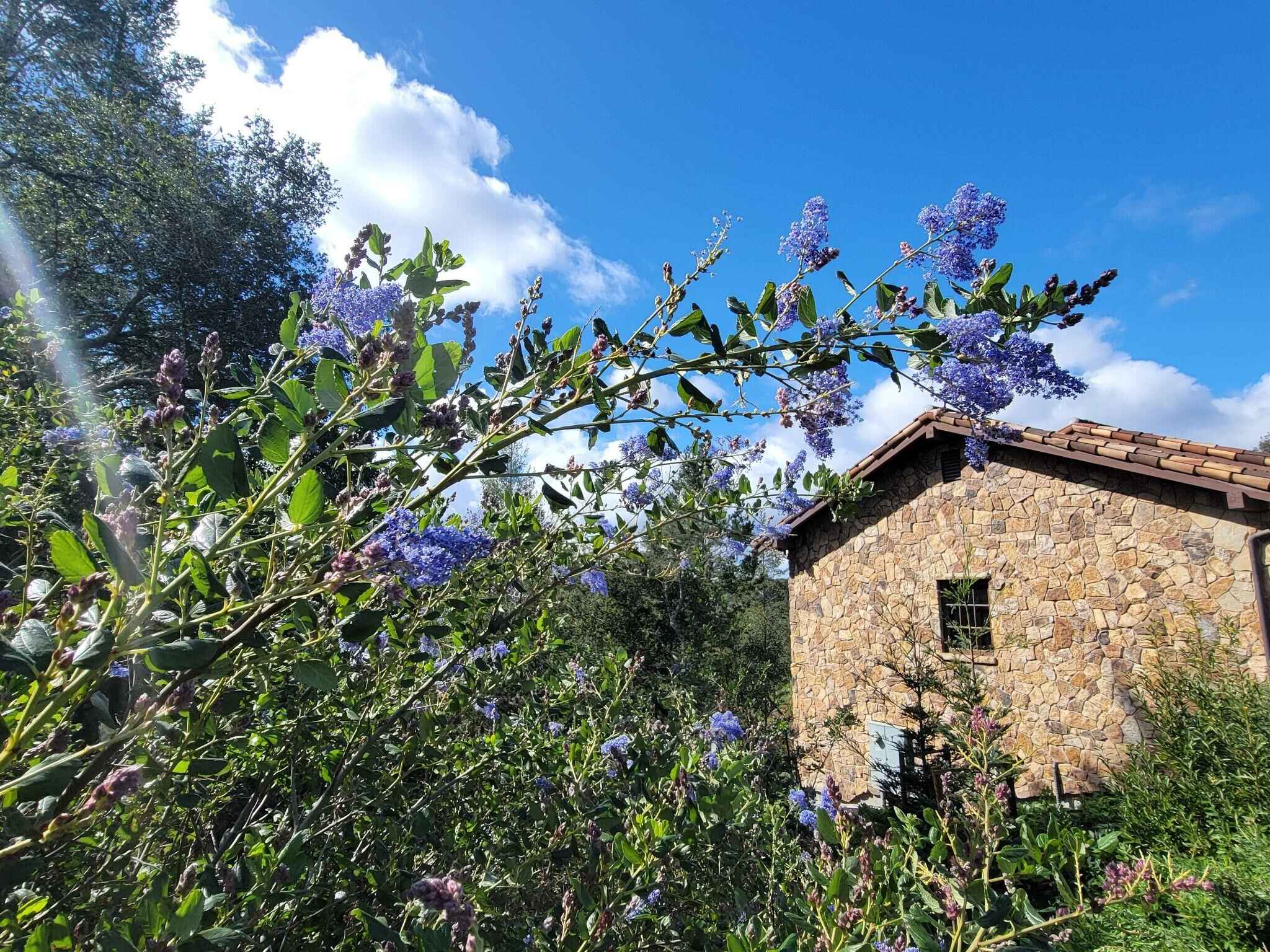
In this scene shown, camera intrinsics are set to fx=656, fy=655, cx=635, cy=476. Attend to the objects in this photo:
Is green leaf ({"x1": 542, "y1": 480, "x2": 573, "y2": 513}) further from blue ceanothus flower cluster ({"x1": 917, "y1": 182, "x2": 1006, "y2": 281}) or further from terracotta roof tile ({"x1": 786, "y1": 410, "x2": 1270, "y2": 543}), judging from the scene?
terracotta roof tile ({"x1": 786, "y1": 410, "x2": 1270, "y2": 543})

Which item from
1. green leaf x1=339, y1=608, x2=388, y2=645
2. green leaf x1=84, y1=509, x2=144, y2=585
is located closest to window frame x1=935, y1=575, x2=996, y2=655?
green leaf x1=339, y1=608, x2=388, y2=645

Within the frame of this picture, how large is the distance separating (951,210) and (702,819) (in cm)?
163

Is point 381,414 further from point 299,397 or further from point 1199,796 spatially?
point 1199,796

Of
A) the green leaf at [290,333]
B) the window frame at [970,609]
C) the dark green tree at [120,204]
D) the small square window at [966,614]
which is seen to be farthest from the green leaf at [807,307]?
the dark green tree at [120,204]

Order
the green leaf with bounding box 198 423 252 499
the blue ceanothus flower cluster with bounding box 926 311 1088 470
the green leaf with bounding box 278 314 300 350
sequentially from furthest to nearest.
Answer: the blue ceanothus flower cluster with bounding box 926 311 1088 470 → the green leaf with bounding box 278 314 300 350 → the green leaf with bounding box 198 423 252 499

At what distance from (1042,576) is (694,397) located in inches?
321

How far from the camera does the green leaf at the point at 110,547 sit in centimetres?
62

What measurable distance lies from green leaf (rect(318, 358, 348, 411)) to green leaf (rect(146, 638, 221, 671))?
0.31m

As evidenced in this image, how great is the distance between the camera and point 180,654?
24.9 inches

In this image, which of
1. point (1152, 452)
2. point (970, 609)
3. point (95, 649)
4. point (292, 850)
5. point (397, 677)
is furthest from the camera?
point (970, 609)

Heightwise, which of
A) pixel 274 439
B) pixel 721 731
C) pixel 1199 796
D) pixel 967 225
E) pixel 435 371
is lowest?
pixel 1199 796

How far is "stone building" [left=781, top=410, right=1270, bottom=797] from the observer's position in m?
6.62

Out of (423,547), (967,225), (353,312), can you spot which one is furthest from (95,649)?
(967,225)

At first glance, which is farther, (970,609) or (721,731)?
(970,609)
